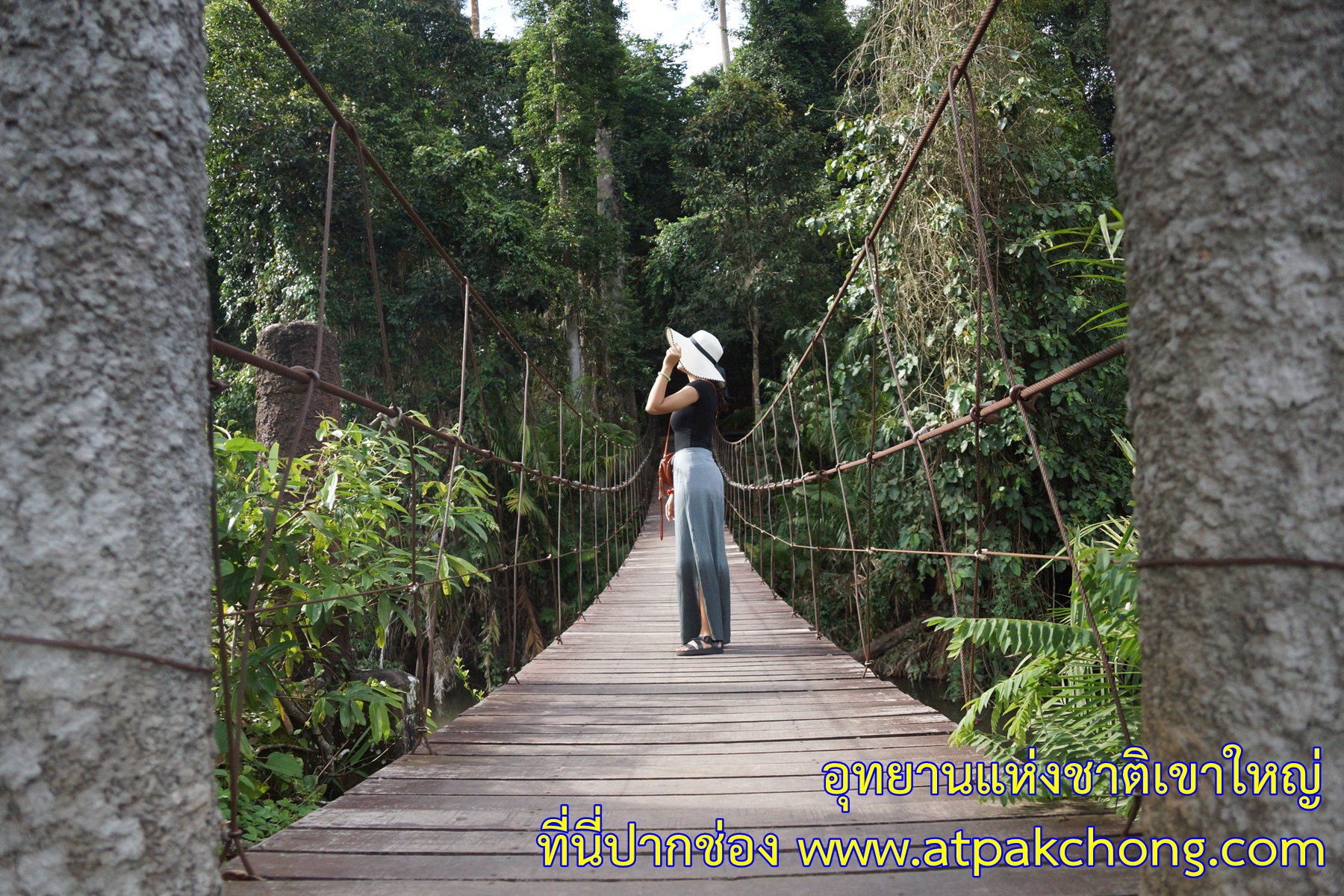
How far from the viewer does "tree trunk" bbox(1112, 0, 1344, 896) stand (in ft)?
1.87

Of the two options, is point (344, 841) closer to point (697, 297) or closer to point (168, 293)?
point (168, 293)

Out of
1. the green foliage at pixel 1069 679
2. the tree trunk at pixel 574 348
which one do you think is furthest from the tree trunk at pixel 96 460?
the tree trunk at pixel 574 348

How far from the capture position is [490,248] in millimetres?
7953

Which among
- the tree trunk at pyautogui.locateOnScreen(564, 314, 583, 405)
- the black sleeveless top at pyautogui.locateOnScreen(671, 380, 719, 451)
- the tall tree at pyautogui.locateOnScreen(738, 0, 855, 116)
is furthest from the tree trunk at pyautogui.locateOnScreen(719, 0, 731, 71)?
the black sleeveless top at pyautogui.locateOnScreen(671, 380, 719, 451)

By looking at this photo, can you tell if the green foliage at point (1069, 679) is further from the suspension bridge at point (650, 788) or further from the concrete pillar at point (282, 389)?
the concrete pillar at point (282, 389)

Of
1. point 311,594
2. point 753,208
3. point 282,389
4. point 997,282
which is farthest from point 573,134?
point 311,594

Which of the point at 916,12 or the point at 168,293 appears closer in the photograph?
the point at 168,293

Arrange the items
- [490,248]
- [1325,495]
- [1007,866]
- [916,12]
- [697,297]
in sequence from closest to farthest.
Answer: [1325,495] → [1007,866] → [916,12] → [490,248] → [697,297]

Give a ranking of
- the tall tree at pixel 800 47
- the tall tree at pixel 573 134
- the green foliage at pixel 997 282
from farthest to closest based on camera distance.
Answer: the tall tree at pixel 800 47 → the tall tree at pixel 573 134 → the green foliage at pixel 997 282

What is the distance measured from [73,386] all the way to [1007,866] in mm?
978

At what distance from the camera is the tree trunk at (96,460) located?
0.57m

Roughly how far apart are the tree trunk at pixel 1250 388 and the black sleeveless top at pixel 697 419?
2.03m

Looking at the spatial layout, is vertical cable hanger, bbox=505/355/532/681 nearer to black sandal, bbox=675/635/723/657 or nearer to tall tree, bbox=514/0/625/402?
black sandal, bbox=675/635/723/657

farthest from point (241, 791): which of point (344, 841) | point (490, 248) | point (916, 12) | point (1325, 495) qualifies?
point (490, 248)
